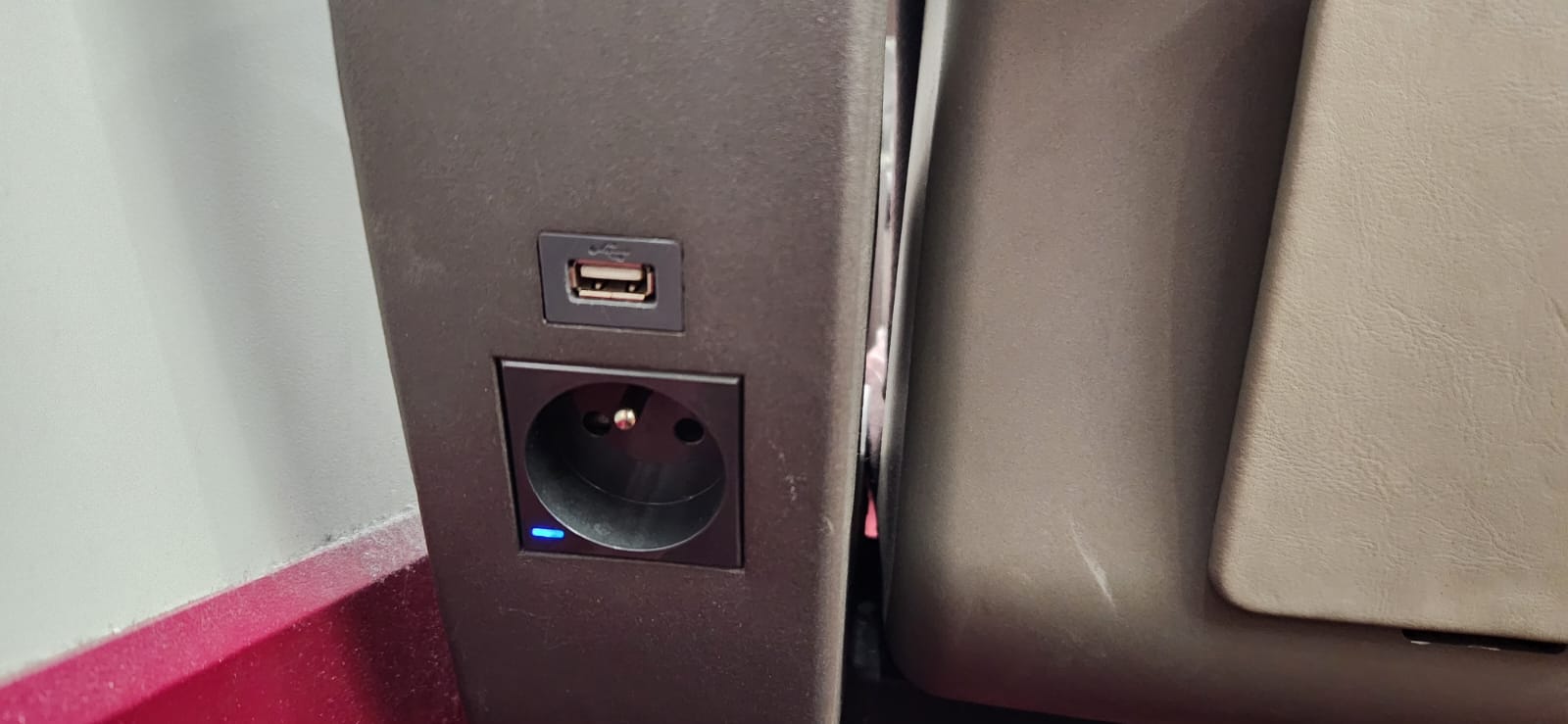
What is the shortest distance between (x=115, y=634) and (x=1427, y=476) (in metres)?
0.65

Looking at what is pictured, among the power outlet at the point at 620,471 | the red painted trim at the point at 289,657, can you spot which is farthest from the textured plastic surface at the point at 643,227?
the red painted trim at the point at 289,657

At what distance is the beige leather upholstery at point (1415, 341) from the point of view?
0.37 meters

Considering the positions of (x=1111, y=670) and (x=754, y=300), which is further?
(x=1111, y=670)

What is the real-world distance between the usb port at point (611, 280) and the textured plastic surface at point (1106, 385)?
0.17 meters

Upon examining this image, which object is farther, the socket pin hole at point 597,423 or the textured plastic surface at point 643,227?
the socket pin hole at point 597,423

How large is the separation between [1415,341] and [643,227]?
1.12 feet

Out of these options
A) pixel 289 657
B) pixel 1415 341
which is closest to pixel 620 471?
pixel 289 657

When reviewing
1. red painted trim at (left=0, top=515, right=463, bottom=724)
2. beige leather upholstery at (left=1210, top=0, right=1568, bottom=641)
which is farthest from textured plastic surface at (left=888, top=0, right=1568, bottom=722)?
red painted trim at (left=0, top=515, right=463, bottom=724)

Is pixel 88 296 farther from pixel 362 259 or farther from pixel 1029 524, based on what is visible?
pixel 1029 524

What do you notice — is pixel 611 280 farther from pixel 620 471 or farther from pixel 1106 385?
pixel 1106 385

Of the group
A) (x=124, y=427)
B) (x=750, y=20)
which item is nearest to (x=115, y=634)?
(x=124, y=427)

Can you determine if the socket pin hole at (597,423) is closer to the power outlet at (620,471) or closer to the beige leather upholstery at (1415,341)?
the power outlet at (620,471)

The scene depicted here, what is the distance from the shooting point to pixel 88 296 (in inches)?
17.3

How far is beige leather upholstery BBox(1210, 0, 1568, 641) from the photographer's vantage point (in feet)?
1.20
